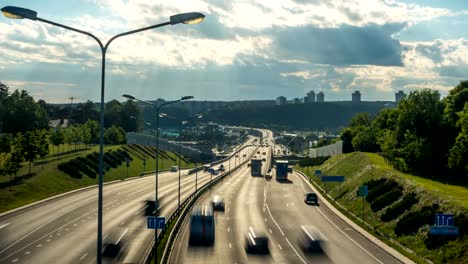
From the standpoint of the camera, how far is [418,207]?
56062 millimetres

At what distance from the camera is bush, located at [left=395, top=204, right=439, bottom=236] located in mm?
50594

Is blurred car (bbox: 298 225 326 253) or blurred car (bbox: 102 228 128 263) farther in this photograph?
blurred car (bbox: 298 225 326 253)

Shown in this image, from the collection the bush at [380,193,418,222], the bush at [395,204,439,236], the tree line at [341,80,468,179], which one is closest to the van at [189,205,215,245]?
the bush at [395,204,439,236]

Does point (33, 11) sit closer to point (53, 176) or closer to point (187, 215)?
point (187, 215)

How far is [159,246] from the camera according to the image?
4566cm

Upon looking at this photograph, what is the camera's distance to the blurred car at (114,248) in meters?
41.5

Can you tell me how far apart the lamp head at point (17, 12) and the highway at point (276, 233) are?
25.4 meters

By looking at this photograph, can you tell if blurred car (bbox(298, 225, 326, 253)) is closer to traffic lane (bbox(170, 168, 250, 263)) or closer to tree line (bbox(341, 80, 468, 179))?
traffic lane (bbox(170, 168, 250, 263))

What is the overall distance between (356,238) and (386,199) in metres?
12.1

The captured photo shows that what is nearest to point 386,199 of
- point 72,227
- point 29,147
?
point 72,227

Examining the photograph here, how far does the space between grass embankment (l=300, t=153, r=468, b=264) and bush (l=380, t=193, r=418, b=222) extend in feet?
1.30

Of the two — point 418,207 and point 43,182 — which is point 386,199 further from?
point 43,182

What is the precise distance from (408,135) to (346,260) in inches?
1667

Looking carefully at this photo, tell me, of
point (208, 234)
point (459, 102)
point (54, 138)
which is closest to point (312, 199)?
point (459, 102)
